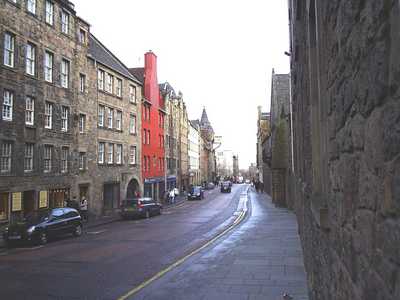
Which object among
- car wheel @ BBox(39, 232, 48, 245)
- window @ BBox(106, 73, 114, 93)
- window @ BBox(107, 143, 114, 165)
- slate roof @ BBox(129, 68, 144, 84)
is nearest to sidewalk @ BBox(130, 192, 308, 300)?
car wheel @ BBox(39, 232, 48, 245)

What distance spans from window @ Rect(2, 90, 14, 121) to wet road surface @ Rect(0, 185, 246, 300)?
8301 mm

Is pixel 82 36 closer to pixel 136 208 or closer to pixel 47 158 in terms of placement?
pixel 47 158

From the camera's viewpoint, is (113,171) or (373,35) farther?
(113,171)

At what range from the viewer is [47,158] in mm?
29500

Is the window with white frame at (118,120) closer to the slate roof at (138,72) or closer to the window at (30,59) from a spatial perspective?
the slate roof at (138,72)

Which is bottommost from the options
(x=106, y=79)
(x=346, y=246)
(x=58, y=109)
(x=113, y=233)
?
(x=113, y=233)

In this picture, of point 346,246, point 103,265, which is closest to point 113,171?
point 103,265

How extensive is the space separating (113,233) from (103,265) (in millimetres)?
9898

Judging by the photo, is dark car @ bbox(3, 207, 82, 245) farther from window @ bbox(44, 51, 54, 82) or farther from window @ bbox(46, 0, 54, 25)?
window @ bbox(46, 0, 54, 25)

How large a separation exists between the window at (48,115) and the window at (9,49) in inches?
171

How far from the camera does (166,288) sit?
10.4m

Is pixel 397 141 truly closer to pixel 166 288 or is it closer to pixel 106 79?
pixel 166 288

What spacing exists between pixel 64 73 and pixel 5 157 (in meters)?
9.41

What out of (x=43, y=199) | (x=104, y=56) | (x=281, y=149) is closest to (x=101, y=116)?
(x=104, y=56)
